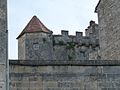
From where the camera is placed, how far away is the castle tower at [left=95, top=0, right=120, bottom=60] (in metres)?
19.4

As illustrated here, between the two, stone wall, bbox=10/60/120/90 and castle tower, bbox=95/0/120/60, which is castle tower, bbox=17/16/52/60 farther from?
stone wall, bbox=10/60/120/90

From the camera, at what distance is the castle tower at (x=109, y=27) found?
19406 mm

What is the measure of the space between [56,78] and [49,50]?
25.8 metres

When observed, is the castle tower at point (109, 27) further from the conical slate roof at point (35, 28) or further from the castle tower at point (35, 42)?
the conical slate roof at point (35, 28)

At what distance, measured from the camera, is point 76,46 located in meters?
40.6

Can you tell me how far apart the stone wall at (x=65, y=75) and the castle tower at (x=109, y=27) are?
18.2 ft

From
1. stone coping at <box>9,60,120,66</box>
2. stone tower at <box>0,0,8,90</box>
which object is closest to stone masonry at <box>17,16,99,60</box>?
stone coping at <box>9,60,120,66</box>

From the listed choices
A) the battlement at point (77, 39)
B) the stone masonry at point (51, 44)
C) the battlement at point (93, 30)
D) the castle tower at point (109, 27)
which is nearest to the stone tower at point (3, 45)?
the castle tower at point (109, 27)

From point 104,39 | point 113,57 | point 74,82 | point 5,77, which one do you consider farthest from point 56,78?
point 104,39

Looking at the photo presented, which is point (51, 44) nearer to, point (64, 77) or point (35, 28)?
point (35, 28)

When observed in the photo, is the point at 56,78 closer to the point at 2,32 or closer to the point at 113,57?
the point at 2,32

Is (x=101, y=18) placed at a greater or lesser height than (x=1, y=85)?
greater

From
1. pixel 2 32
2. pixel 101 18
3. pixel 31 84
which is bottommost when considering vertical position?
pixel 31 84

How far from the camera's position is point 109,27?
20.7 metres
